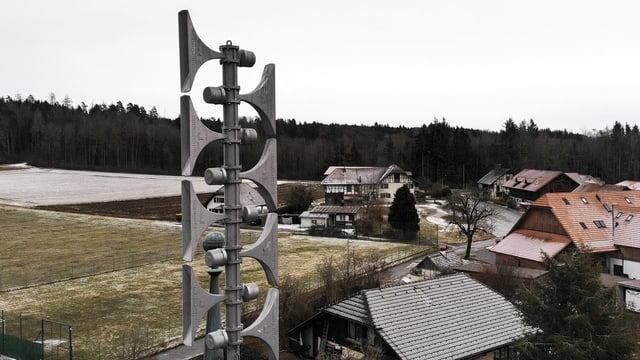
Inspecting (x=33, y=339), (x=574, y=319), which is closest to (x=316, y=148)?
(x=33, y=339)

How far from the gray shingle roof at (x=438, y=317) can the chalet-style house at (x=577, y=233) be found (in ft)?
43.7

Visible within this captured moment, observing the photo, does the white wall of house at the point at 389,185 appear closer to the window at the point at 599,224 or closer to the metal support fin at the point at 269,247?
the window at the point at 599,224

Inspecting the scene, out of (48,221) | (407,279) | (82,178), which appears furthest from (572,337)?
(82,178)

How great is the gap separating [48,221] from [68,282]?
1106 inches

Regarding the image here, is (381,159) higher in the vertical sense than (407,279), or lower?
higher

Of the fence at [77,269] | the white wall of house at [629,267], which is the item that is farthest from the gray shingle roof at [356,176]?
the white wall of house at [629,267]

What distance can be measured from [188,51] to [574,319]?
12.2 m

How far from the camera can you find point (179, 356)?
64.6ft

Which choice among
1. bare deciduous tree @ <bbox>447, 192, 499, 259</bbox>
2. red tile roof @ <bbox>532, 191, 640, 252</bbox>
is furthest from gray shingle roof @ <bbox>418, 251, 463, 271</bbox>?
red tile roof @ <bbox>532, 191, 640, 252</bbox>

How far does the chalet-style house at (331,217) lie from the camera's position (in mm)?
53844

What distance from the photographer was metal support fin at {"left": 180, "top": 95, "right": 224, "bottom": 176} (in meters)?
4.77

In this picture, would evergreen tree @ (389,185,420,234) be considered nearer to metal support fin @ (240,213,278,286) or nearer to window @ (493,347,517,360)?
window @ (493,347,517,360)

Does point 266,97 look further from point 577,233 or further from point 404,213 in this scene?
point 404,213

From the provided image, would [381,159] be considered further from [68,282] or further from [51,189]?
[68,282]
